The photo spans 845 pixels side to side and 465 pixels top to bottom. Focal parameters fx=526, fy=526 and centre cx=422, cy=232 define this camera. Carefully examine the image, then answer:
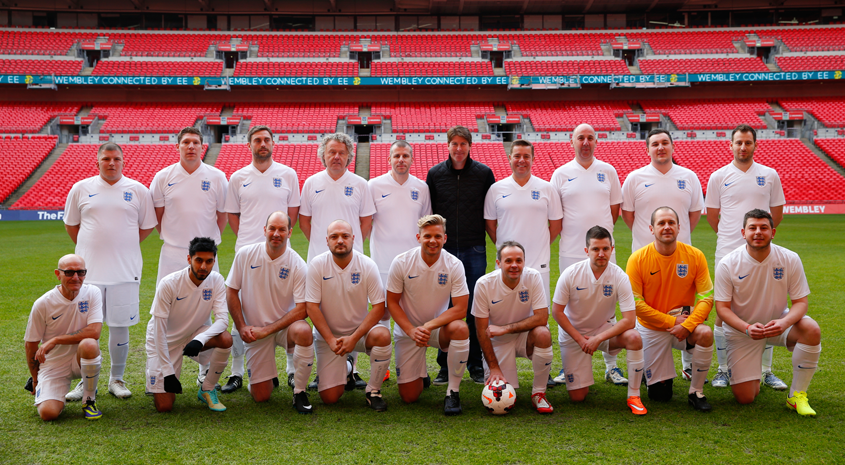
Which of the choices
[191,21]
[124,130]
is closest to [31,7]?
[191,21]

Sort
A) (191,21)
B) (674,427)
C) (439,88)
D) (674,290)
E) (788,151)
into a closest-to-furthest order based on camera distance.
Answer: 1. (674,427)
2. (674,290)
3. (788,151)
4. (439,88)
5. (191,21)

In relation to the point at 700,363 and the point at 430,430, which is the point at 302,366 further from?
the point at 700,363

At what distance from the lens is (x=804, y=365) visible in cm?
413

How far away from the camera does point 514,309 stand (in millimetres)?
4531

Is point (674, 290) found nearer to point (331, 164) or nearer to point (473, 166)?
point (473, 166)

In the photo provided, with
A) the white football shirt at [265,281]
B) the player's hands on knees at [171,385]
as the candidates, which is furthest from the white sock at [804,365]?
the player's hands on knees at [171,385]

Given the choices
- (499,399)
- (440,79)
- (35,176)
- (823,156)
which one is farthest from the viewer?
(440,79)

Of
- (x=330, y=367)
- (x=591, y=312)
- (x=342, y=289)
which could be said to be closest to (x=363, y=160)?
(x=342, y=289)

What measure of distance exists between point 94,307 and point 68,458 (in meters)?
1.28

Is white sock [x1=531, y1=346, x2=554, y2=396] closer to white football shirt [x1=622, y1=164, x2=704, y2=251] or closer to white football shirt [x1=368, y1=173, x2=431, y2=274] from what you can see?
white football shirt [x1=368, y1=173, x2=431, y2=274]

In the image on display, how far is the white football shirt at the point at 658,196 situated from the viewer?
5.40 m

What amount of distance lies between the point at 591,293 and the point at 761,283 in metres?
1.38

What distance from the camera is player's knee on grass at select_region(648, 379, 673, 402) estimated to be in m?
4.45

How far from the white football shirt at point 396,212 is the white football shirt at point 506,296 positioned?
3.95ft
